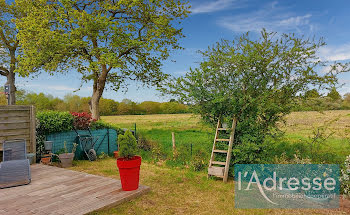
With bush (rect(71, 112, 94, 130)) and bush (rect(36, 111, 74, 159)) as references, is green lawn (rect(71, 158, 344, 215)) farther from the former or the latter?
bush (rect(71, 112, 94, 130))

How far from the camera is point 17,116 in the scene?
777 centimetres

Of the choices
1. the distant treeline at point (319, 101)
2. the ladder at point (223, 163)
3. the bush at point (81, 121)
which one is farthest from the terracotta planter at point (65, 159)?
the distant treeline at point (319, 101)

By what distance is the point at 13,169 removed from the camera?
586 centimetres

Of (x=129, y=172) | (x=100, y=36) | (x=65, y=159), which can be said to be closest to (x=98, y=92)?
(x=100, y=36)

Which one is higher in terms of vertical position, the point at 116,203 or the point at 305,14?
the point at 305,14

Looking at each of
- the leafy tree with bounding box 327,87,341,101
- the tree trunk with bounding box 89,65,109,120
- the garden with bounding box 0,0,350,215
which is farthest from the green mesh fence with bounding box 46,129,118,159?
the leafy tree with bounding box 327,87,341,101

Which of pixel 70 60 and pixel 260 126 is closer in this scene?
pixel 260 126

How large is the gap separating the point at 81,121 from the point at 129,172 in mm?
5534

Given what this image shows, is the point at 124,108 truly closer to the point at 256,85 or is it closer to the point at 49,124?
the point at 49,124

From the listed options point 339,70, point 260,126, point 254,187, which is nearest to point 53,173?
point 254,187

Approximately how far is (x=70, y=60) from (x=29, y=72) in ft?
8.40

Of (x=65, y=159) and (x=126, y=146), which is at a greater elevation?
(x=126, y=146)

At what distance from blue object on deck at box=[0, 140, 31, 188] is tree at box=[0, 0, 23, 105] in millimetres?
13860

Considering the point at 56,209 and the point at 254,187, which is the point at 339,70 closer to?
the point at 254,187
